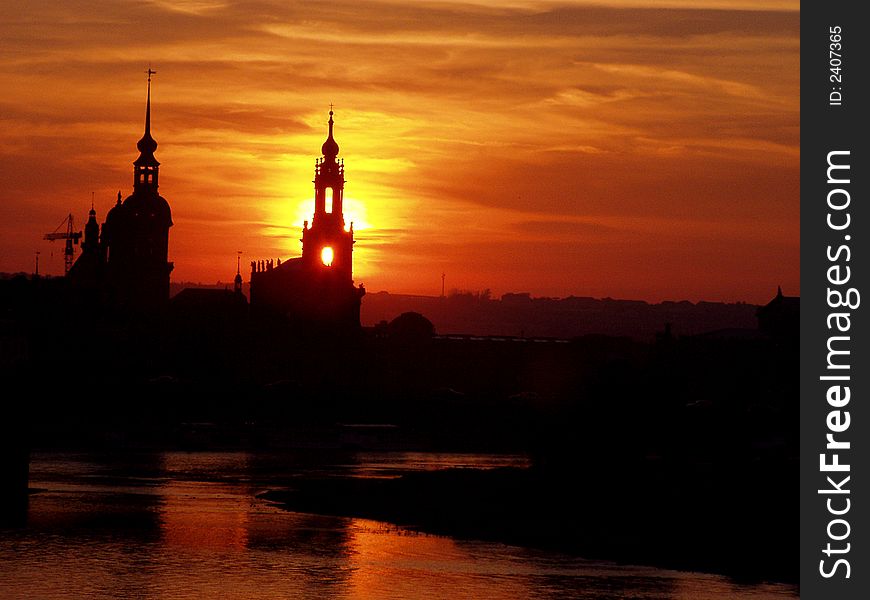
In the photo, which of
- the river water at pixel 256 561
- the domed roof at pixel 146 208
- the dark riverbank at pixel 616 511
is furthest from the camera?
the domed roof at pixel 146 208

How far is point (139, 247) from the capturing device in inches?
6225

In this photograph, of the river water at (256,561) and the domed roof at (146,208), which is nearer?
the river water at (256,561)

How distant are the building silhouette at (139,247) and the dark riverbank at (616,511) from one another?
8617cm

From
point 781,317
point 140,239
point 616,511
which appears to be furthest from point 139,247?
point 616,511

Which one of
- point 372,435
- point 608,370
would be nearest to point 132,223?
point 372,435

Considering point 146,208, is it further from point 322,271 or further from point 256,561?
point 256,561

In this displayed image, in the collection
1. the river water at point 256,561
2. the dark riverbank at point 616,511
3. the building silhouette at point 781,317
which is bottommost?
the river water at point 256,561

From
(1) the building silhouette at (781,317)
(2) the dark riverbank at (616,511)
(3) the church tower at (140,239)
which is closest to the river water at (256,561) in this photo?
(2) the dark riverbank at (616,511)

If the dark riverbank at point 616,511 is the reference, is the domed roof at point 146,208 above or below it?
above

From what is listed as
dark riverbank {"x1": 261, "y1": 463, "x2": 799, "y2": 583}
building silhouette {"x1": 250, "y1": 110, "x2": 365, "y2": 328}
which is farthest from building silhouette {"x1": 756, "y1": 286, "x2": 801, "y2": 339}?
dark riverbank {"x1": 261, "y1": 463, "x2": 799, "y2": 583}

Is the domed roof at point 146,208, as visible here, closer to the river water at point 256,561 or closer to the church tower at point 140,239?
the church tower at point 140,239

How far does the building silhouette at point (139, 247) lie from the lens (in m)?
157

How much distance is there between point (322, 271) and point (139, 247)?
22437mm

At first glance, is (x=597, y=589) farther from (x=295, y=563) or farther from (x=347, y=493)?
(x=347, y=493)
